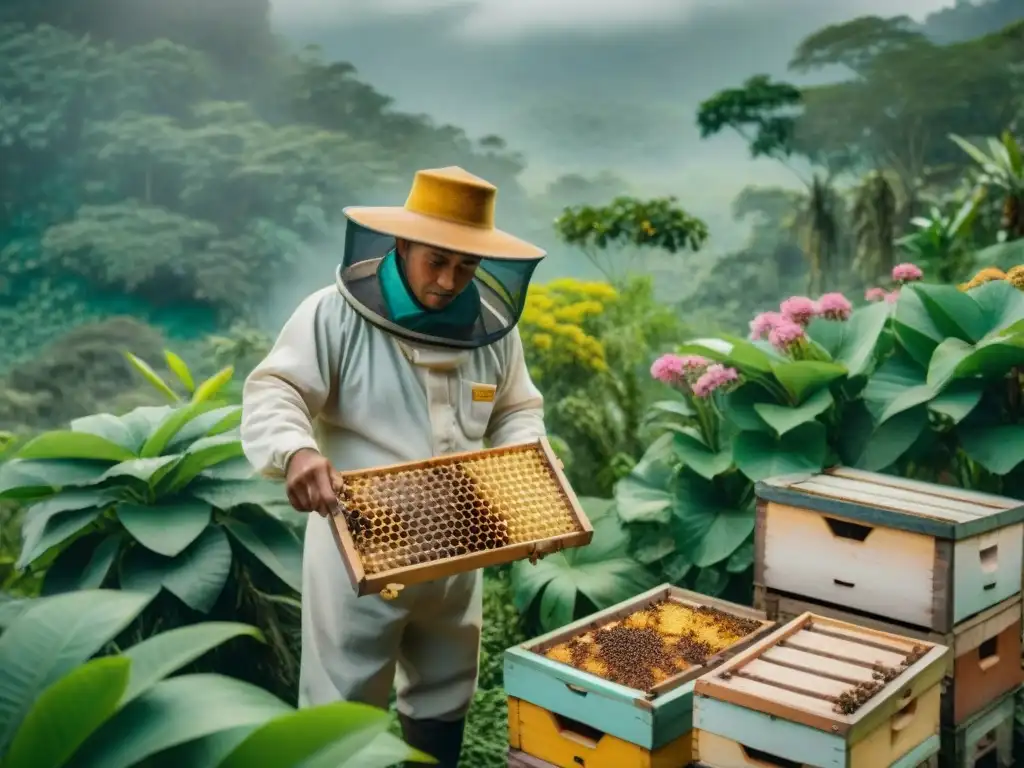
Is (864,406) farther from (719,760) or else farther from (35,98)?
(35,98)

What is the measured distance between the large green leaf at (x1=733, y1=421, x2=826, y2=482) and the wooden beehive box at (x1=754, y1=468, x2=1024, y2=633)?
0.86ft

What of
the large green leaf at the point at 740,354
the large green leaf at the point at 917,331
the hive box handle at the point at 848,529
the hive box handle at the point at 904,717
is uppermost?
the large green leaf at the point at 917,331

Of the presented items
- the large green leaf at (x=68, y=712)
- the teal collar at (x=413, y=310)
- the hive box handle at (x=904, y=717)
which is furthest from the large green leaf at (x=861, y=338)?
the large green leaf at (x=68, y=712)

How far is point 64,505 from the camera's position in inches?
114

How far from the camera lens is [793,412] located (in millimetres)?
3199

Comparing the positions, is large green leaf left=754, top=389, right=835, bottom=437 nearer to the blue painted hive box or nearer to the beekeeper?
the blue painted hive box

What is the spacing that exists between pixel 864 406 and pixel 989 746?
3.86 feet

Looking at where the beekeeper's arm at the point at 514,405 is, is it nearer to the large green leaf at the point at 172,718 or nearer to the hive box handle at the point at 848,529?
the hive box handle at the point at 848,529

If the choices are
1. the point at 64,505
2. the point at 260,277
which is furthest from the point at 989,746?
the point at 260,277

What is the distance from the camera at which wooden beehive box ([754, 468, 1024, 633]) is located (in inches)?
96.0

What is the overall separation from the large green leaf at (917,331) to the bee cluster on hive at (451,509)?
1.65 metres

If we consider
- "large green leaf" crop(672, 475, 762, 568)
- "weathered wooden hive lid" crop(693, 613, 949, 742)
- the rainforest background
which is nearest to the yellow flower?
the rainforest background

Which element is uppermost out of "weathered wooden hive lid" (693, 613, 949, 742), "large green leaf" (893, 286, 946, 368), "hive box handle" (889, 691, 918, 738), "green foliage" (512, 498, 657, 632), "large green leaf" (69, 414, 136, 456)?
"large green leaf" (893, 286, 946, 368)

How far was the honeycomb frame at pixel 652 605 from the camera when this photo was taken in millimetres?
2270
